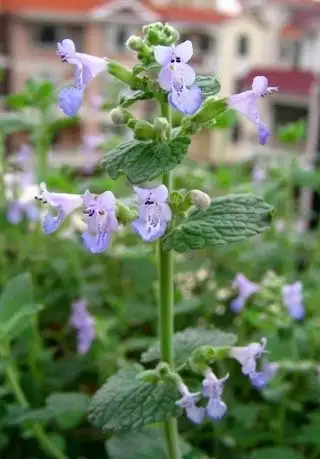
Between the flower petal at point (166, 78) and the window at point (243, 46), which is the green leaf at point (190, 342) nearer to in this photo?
the flower petal at point (166, 78)

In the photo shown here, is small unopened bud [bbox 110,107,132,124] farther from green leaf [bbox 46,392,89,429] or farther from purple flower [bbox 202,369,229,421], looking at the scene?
green leaf [bbox 46,392,89,429]

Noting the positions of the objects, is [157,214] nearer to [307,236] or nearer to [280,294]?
[280,294]

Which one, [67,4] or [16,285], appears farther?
[67,4]

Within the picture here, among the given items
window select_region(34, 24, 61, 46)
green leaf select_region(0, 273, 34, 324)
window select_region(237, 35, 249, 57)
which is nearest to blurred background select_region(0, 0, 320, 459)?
green leaf select_region(0, 273, 34, 324)

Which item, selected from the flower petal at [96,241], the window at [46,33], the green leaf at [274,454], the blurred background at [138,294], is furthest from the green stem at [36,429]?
the window at [46,33]

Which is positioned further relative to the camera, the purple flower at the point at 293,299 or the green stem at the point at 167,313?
the purple flower at the point at 293,299

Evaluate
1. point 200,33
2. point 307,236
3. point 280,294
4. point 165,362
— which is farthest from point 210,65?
point 165,362
